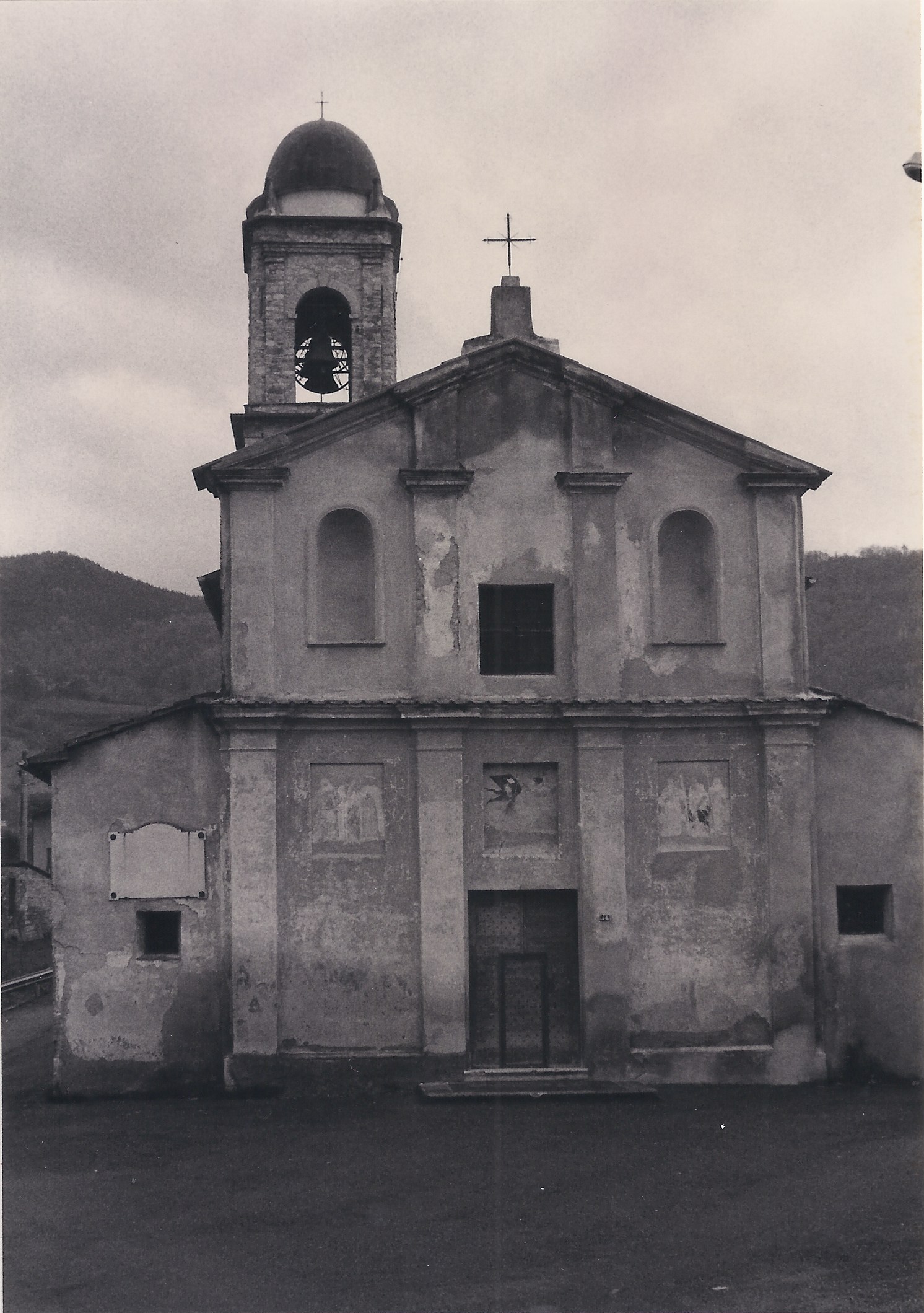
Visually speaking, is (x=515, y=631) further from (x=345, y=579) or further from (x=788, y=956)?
(x=788, y=956)

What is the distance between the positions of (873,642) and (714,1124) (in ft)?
77.0

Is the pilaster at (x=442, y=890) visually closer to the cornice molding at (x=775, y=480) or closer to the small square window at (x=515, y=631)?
the small square window at (x=515, y=631)

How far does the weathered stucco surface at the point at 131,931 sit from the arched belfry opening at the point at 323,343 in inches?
378

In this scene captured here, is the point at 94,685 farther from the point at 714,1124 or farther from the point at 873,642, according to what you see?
the point at 714,1124

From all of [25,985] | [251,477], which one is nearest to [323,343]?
[251,477]

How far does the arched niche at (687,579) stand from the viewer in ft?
58.9

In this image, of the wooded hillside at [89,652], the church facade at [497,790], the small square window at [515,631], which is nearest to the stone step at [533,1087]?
the church facade at [497,790]

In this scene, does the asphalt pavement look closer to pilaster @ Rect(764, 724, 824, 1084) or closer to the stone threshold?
the stone threshold

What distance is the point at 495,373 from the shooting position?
18.0 metres

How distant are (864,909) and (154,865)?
9.19m

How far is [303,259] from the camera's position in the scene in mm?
25562

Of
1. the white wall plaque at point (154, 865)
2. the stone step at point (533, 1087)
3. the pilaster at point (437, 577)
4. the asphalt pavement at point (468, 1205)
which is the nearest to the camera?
the asphalt pavement at point (468, 1205)

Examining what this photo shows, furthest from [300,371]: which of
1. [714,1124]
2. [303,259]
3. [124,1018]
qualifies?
[714,1124]

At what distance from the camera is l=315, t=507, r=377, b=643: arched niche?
1762 cm
